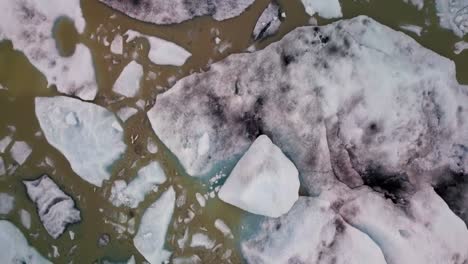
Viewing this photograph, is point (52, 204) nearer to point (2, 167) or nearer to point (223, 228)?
point (2, 167)

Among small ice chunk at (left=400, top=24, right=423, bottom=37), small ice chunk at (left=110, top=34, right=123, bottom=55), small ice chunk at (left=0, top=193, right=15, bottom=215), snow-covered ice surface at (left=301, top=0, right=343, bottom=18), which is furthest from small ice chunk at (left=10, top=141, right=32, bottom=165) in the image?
small ice chunk at (left=400, top=24, right=423, bottom=37)

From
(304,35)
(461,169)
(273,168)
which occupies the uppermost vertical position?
(304,35)

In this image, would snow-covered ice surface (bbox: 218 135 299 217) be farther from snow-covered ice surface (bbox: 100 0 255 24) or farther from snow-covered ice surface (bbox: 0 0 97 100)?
snow-covered ice surface (bbox: 0 0 97 100)

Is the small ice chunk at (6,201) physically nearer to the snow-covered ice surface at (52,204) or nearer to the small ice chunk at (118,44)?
the snow-covered ice surface at (52,204)

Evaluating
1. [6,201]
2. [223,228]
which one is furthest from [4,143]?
[223,228]

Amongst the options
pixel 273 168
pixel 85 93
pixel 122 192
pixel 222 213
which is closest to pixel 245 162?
pixel 273 168

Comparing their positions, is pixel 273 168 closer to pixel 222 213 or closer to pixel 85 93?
pixel 222 213
